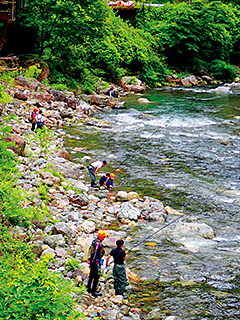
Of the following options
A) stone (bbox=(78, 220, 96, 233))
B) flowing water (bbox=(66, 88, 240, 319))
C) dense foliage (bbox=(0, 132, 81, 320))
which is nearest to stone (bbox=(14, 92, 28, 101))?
flowing water (bbox=(66, 88, 240, 319))

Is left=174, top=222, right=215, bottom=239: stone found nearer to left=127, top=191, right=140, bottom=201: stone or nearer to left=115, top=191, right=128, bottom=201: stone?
left=127, top=191, right=140, bottom=201: stone

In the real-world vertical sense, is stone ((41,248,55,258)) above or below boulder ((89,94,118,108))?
above

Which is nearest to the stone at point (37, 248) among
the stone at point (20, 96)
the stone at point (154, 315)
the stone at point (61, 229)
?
the stone at point (61, 229)

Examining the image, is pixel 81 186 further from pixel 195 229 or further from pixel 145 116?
pixel 145 116

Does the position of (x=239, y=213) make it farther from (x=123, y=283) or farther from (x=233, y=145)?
(x=233, y=145)

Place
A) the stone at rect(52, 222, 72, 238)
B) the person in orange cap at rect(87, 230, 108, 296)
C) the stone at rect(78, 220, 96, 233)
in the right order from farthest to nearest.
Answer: the stone at rect(78, 220, 96, 233)
the stone at rect(52, 222, 72, 238)
the person in orange cap at rect(87, 230, 108, 296)

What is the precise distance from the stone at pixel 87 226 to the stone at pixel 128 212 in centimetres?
94

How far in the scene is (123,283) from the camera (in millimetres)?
6008

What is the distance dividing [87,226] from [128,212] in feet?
4.46

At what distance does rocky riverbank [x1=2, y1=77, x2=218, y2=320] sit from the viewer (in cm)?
588

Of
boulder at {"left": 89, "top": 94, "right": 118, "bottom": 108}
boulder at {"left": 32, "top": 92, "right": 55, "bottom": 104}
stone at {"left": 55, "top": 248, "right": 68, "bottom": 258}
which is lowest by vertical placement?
boulder at {"left": 89, "top": 94, "right": 118, "bottom": 108}

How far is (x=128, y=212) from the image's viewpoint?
8.94 metres

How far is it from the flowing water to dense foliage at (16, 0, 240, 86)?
5.93 meters

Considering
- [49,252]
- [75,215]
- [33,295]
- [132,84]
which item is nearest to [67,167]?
[75,215]
